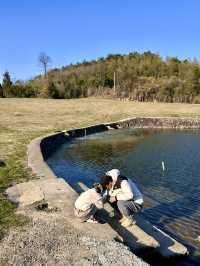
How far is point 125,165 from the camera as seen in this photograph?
2598 cm

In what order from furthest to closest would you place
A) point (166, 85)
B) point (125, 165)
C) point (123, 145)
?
point (166, 85)
point (123, 145)
point (125, 165)

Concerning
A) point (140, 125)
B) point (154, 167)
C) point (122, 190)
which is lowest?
point (140, 125)

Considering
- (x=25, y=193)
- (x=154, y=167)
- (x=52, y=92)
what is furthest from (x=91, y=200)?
(x=52, y=92)

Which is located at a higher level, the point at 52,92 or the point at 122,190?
the point at 52,92

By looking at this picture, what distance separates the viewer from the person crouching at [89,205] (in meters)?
12.1

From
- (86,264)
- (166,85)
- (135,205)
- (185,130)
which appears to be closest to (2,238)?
(86,264)

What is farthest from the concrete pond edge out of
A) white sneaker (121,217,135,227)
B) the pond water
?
the pond water

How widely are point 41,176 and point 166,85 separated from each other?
70.9 meters

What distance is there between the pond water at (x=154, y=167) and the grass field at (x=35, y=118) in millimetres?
2681

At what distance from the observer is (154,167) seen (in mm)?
25312

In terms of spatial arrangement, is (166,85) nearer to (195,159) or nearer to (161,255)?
A: (195,159)

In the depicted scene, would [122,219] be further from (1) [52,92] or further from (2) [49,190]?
(1) [52,92]

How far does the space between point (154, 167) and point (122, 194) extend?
12959 millimetres


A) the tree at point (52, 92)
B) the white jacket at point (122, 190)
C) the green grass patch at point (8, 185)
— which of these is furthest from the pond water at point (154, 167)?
the tree at point (52, 92)
